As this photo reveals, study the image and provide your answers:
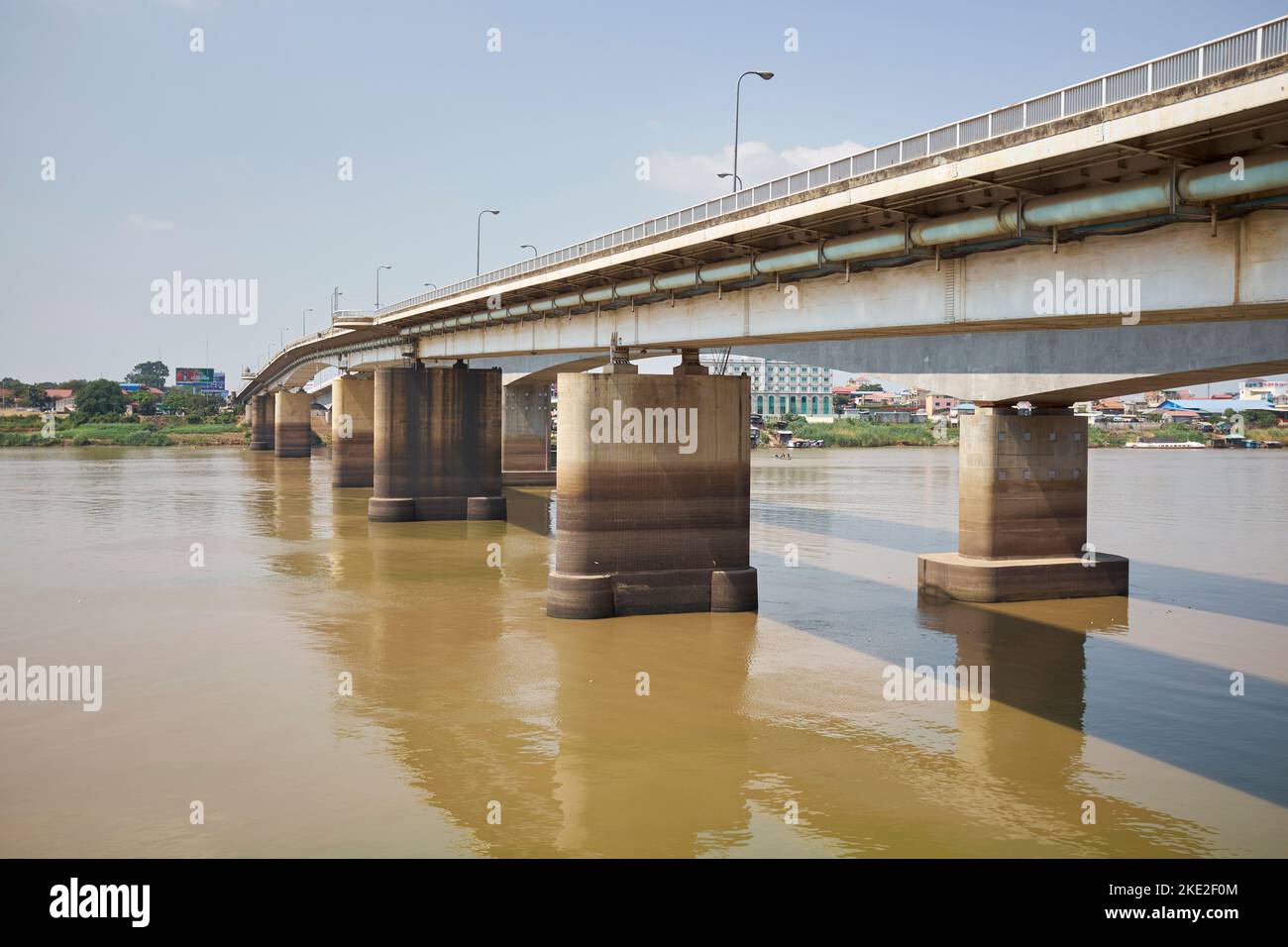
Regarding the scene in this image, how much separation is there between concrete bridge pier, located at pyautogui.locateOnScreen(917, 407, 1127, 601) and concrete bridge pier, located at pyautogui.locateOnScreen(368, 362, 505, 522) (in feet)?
82.6

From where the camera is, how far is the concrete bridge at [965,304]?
15.3 metres

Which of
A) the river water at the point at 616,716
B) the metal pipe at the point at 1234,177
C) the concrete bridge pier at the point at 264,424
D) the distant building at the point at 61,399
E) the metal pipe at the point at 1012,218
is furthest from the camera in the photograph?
the distant building at the point at 61,399

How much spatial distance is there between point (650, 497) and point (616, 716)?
927cm

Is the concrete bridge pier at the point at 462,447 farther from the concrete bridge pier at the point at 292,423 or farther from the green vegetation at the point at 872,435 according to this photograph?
the green vegetation at the point at 872,435

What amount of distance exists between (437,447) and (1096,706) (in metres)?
35.5

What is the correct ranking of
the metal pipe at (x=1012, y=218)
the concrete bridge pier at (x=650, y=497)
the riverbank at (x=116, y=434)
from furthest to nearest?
1. the riverbank at (x=116, y=434)
2. the concrete bridge pier at (x=650, y=497)
3. the metal pipe at (x=1012, y=218)

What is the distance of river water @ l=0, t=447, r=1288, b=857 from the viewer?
1398 cm

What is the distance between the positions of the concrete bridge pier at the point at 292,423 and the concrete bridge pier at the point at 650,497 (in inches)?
3393

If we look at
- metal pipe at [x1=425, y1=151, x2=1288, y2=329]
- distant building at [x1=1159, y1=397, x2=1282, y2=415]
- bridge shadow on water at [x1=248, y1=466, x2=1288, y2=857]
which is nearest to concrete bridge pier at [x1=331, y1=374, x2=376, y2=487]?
bridge shadow on water at [x1=248, y1=466, x2=1288, y2=857]

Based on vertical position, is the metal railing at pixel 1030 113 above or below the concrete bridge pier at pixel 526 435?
above

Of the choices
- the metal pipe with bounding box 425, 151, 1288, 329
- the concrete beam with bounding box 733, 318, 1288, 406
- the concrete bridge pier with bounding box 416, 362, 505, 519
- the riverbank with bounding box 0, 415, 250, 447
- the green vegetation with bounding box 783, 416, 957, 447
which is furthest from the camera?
the green vegetation with bounding box 783, 416, 957, 447

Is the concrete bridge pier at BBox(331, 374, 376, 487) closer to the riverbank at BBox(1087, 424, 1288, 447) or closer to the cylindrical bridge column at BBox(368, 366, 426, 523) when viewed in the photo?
the cylindrical bridge column at BBox(368, 366, 426, 523)

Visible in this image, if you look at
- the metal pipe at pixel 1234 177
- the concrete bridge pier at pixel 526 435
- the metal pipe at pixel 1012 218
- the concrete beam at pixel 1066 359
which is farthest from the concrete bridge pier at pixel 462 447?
the metal pipe at pixel 1234 177

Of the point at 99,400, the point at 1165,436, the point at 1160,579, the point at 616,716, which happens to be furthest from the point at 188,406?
the point at 616,716
